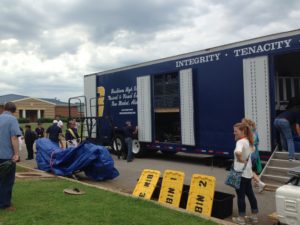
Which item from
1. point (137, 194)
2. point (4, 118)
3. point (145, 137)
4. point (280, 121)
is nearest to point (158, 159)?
point (145, 137)

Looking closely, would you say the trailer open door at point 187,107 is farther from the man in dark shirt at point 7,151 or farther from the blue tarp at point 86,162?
the man in dark shirt at point 7,151

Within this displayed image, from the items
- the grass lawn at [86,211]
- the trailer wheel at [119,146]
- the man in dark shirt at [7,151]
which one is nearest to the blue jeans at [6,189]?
the man in dark shirt at [7,151]

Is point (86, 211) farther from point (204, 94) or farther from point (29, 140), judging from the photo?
point (29, 140)

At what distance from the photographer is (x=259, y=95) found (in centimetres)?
1073

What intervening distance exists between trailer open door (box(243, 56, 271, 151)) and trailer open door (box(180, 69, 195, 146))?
89.6 inches

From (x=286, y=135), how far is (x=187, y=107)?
403 cm

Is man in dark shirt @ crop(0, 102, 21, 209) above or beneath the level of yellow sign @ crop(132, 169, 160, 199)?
above

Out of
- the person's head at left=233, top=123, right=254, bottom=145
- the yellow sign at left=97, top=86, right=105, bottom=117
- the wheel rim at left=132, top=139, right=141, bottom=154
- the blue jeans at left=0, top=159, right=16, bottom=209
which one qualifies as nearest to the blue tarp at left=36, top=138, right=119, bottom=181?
the blue jeans at left=0, top=159, right=16, bottom=209

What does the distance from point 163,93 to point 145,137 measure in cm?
196

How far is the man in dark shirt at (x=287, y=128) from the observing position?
375 inches

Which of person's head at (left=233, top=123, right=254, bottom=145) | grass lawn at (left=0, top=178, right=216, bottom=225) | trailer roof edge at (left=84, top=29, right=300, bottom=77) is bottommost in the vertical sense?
grass lawn at (left=0, top=178, right=216, bottom=225)

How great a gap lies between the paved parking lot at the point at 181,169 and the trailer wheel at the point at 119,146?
1.20 feet

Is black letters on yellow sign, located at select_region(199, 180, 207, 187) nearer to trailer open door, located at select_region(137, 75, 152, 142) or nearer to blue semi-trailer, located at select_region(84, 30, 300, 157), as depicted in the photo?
blue semi-trailer, located at select_region(84, 30, 300, 157)

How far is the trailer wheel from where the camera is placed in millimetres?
16250
